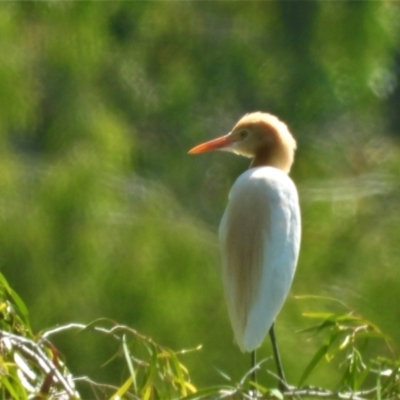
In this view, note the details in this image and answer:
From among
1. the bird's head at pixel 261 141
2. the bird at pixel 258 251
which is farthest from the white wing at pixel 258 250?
the bird's head at pixel 261 141

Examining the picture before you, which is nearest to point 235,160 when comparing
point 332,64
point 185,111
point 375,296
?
point 185,111

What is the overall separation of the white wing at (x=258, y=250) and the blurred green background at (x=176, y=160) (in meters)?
0.23

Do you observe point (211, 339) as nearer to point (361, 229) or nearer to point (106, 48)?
point (361, 229)

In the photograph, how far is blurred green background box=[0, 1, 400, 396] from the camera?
1588mm

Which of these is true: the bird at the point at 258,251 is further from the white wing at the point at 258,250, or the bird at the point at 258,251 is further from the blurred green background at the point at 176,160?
the blurred green background at the point at 176,160

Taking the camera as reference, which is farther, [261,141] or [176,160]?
[176,160]

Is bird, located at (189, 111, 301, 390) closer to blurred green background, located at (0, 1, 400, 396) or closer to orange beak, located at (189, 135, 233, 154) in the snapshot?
orange beak, located at (189, 135, 233, 154)

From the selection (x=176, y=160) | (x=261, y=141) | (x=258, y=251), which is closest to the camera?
(x=258, y=251)

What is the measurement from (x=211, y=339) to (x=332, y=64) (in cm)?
80

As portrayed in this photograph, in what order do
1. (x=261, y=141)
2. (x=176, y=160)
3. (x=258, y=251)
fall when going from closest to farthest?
(x=258, y=251) < (x=261, y=141) < (x=176, y=160)

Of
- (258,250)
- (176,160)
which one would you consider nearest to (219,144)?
(258,250)

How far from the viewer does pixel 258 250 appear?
4.01ft

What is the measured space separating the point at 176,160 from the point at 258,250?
81 cm

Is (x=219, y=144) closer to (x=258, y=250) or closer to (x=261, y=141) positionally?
(x=261, y=141)
